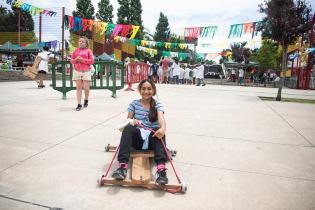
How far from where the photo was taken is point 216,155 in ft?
11.2

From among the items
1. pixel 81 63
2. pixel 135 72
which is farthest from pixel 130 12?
pixel 81 63

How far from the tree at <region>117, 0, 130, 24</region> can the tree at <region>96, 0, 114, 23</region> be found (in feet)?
4.83

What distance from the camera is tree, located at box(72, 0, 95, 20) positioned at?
3806 centimetres

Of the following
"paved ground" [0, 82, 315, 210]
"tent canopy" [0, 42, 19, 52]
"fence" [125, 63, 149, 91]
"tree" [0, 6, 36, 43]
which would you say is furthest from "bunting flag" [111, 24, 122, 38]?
"tree" [0, 6, 36, 43]

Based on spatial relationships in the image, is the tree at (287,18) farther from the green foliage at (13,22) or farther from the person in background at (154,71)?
the green foliage at (13,22)

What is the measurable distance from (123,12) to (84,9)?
5736mm

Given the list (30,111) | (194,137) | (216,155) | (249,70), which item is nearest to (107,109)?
(30,111)

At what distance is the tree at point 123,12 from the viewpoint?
1567 inches

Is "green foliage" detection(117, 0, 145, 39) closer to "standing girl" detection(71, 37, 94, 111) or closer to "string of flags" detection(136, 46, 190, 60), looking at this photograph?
"string of flags" detection(136, 46, 190, 60)

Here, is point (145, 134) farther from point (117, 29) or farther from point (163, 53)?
point (163, 53)

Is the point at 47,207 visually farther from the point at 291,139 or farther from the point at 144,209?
the point at 291,139

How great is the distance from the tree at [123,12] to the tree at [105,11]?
1.47m

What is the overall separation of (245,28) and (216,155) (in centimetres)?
1577

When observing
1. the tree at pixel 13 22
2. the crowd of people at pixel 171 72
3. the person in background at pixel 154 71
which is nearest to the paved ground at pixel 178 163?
the person in background at pixel 154 71
